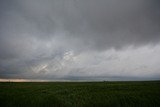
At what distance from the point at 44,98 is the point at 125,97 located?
1443 cm

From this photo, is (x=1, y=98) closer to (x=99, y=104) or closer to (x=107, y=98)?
(x=99, y=104)

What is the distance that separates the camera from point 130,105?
2094 cm

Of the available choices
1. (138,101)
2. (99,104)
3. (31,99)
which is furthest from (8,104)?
(138,101)

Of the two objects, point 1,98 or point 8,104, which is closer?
point 8,104

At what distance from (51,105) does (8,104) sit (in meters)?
6.97

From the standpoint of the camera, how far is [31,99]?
2205 cm

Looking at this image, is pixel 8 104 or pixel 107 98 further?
pixel 107 98

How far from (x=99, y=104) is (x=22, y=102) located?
41.2 ft

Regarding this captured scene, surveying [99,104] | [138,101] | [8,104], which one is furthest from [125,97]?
[8,104]

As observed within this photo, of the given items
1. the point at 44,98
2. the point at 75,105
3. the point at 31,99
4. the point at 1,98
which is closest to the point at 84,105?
the point at 75,105

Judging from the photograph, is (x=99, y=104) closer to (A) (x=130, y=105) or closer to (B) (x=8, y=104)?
(A) (x=130, y=105)

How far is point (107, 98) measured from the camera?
2297 centimetres

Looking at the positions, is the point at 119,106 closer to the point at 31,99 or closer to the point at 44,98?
the point at 44,98

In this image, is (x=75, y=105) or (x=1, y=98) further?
(x=1, y=98)
